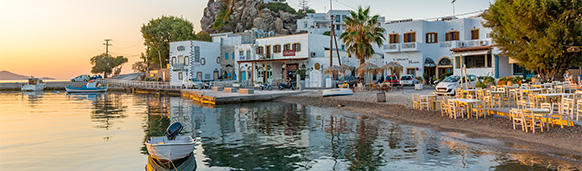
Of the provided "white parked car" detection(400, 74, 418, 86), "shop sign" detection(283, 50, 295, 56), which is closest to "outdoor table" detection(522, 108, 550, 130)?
"white parked car" detection(400, 74, 418, 86)

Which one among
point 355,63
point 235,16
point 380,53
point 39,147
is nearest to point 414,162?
point 39,147

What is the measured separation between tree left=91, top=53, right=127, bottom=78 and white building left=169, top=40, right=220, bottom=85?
115 ft

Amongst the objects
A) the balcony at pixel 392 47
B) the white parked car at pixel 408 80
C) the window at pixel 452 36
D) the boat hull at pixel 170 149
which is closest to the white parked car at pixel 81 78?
the balcony at pixel 392 47

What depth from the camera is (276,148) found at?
541 inches

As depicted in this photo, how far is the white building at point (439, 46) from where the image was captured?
38.3 m

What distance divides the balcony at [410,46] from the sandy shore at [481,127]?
1646 cm

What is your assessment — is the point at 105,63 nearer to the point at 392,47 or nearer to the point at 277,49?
the point at 277,49

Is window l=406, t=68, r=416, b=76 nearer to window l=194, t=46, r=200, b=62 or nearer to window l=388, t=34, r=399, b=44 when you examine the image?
window l=388, t=34, r=399, b=44

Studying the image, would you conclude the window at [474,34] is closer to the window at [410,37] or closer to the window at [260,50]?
the window at [410,37]

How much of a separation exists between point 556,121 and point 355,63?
36.1 metres

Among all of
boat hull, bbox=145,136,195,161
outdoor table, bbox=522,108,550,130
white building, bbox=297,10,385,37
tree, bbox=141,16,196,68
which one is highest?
white building, bbox=297,10,385,37

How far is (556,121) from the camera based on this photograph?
13.2 meters

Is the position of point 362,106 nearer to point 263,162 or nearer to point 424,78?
point 263,162

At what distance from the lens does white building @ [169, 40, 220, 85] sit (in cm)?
5991
